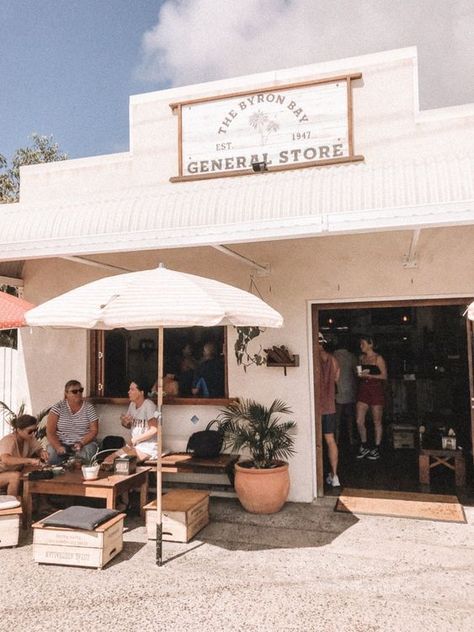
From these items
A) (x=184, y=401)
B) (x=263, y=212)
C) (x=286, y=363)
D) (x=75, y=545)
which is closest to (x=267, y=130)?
(x=263, y=212)

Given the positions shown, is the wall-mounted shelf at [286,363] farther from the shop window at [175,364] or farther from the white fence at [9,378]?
the white fence at [9,378]

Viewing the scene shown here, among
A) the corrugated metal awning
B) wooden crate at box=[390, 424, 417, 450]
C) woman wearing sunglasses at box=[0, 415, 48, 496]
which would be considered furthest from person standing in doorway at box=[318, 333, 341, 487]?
woman wearing sunglasses at box=[0, 415, 48, 496]

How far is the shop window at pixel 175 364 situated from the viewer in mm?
6848

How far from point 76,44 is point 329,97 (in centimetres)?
482

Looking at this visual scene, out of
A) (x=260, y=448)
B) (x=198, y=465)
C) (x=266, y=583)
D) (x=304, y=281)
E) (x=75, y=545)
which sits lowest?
(x=266, y=583)

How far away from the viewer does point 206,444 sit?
611cm

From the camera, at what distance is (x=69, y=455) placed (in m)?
6.31

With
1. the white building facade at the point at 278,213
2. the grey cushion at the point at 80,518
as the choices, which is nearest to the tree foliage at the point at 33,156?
the white building facade at the point at 278,213

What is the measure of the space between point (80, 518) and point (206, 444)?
2.01 metres

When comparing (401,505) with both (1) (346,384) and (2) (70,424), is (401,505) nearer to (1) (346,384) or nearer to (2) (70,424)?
(1) (346,384)

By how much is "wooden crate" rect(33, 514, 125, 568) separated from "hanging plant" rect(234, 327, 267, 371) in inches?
104

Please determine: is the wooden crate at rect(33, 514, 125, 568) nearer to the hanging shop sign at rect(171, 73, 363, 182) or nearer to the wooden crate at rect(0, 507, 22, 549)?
the wooden crate at rect(0, 507, 22, 549)

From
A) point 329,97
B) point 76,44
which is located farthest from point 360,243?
point 76,44

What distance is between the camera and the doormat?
18.4 ft
